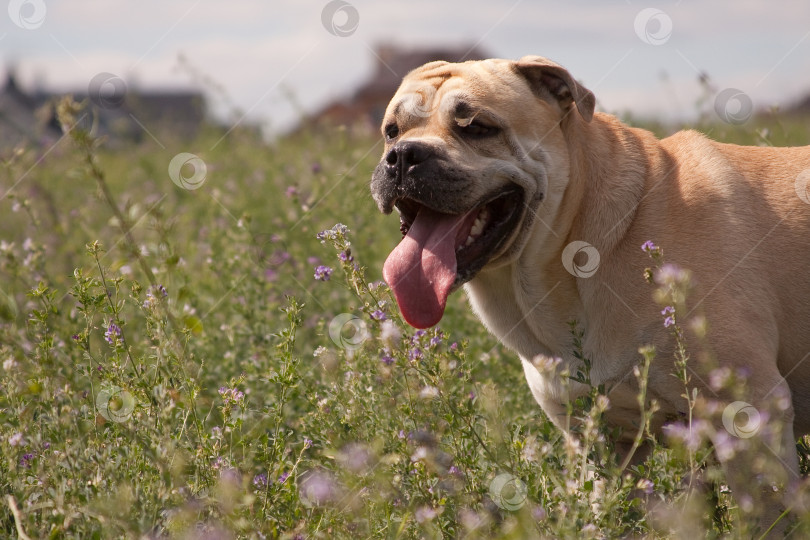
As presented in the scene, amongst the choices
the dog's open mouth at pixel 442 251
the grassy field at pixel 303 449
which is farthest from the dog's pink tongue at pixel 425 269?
the grassy field at pixel 303 449

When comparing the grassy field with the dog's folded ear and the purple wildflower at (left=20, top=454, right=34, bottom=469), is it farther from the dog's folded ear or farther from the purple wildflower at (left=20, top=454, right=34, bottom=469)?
the dog's folded ear

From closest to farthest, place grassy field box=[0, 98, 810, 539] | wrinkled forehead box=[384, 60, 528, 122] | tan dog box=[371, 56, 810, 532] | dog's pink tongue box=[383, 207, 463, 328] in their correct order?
grassy field box=[0, 98, 810, 539] < tan dog box=[371, 56, 810, 532] < dog's pink tongue box=[383, 207, 463, 328] < wrinkled forehead box=[384, 60, 528, 122]

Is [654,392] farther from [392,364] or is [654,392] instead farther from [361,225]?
[361,225]

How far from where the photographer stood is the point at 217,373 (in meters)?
3.97

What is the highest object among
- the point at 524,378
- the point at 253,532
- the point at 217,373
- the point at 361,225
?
the point at 253,532

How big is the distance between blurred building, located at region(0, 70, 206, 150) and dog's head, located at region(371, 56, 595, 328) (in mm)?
1223

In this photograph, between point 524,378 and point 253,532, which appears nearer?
point 253,532

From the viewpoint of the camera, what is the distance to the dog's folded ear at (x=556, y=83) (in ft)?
10.9

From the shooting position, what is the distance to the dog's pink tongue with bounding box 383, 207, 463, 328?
321cm

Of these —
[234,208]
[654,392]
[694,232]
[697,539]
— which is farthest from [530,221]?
[234,208]

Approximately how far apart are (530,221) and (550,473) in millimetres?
1233

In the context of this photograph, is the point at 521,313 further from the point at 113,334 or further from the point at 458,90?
the point at 113,334

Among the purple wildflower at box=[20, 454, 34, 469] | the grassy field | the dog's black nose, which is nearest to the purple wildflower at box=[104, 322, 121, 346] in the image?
the grassy field

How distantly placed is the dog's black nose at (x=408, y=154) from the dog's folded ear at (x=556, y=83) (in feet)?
2.09
